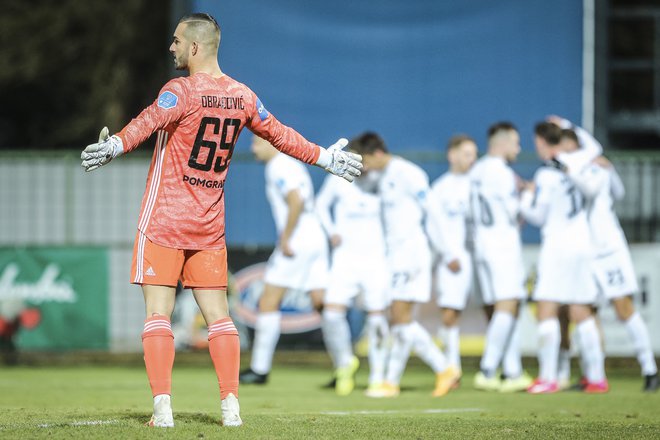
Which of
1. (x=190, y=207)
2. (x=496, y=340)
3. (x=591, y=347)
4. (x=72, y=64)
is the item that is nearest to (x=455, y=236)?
(x=496, y=340)

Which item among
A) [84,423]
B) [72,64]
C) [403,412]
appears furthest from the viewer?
[72,64]

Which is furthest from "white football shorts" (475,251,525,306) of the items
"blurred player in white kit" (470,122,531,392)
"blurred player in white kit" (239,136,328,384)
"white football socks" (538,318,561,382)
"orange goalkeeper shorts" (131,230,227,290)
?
"orange goalkeeper shorts" (131,230,227,290)

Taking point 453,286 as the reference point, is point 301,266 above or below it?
above

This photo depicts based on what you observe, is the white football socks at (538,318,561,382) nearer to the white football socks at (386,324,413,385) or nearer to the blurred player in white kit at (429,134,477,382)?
the blurred player in white kit at (429,134,477,382)

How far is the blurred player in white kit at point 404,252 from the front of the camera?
12.5 m

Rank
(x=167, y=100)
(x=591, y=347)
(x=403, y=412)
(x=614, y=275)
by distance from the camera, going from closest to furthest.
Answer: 1. (x=167, y=100)
2. (x=403, y=412)
3. (x=591, y=347)
4. (x=614, y=275)

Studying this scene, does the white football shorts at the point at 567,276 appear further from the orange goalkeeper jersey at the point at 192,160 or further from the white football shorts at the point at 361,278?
the orange goalkeeper jersey at the point at 192,160

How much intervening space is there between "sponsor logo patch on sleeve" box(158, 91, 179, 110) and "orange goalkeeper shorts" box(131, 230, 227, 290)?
81cm

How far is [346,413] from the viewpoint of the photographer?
31.8ft

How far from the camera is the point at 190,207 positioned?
26.5 ft

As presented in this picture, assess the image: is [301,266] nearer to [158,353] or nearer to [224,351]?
[224,351]

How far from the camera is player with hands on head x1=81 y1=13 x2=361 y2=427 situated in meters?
8.02

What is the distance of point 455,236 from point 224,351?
606cm

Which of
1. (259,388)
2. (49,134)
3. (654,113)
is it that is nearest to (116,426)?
(259,388)
